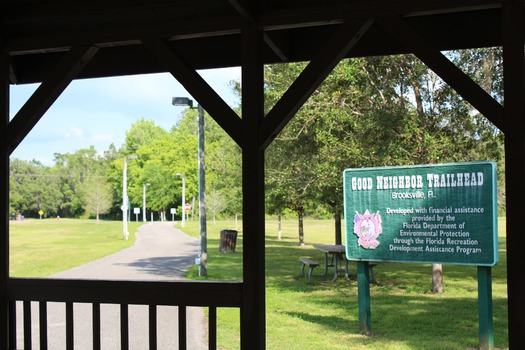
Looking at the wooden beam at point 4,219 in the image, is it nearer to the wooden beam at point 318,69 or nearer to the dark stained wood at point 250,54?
the dark stained wood at point 250,54

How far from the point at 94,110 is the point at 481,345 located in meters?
116

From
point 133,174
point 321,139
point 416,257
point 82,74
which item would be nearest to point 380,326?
point 416,257

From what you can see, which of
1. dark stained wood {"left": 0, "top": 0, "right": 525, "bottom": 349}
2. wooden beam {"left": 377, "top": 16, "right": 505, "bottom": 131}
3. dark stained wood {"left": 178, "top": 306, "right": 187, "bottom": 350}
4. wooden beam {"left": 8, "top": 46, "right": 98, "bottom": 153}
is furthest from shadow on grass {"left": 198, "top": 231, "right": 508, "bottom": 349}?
wooden beam {"left": 8, "top": 46, "right": 98, "bottom": 153}

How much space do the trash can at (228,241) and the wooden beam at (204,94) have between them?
793 inches

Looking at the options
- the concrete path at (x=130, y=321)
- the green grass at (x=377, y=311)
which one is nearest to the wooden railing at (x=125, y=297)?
the concrete path at (x=130, y=321)

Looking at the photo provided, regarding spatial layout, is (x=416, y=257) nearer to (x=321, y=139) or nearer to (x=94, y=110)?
(x=321, y=139)

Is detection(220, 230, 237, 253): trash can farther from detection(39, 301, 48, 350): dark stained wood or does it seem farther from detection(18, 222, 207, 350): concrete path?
detection(39, 301, 48, 350): dark stained wood

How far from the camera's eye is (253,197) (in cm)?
349

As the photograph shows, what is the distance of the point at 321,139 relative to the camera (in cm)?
1428

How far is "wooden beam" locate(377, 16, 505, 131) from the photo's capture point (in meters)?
3.07

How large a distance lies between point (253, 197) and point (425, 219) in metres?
6.24

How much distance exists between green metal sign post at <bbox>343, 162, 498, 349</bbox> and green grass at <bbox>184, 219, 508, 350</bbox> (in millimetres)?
805

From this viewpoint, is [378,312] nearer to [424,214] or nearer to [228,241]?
[424,214]

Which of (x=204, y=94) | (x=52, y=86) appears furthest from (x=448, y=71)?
(x=52, y=86)
